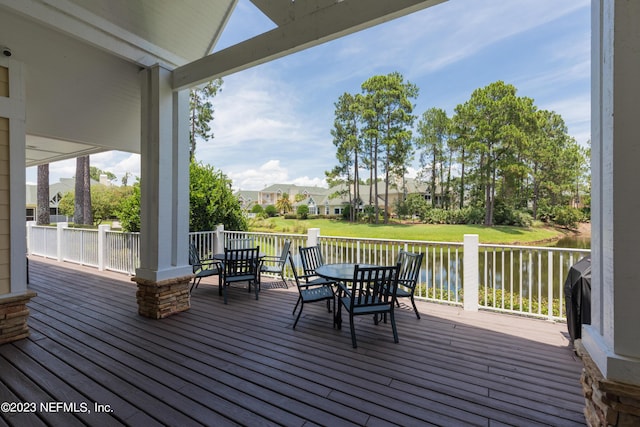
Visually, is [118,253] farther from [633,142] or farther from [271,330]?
[633,142]

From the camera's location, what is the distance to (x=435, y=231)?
21688 mm

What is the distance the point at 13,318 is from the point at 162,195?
1967 mm

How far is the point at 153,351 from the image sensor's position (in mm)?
2945

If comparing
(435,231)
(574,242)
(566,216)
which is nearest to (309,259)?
(435,231)

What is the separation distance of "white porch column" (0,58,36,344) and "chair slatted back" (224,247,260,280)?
2345 millimetres

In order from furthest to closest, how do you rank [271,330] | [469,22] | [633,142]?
1. [469,22]
2. [271,330]
3. [633,142]

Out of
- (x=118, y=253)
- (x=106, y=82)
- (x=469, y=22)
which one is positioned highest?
(x=469, y=22)

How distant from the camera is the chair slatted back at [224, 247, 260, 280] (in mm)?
4820

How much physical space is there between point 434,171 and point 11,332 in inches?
1114

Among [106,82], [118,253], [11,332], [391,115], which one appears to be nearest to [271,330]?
[11,332]

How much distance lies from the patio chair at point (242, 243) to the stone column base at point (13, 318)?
359 centimetres

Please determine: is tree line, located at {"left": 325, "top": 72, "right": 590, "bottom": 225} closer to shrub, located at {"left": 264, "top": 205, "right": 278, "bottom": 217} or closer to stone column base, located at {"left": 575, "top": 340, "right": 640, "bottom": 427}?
shrub, located at {"left": 264, "top": 205, "right": 278, "bottom": 217}

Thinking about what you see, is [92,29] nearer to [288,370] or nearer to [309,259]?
[309,259]

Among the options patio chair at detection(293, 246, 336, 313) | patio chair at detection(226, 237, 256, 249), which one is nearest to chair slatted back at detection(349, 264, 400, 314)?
patio chair at detection(293, 246, 336, 313)
